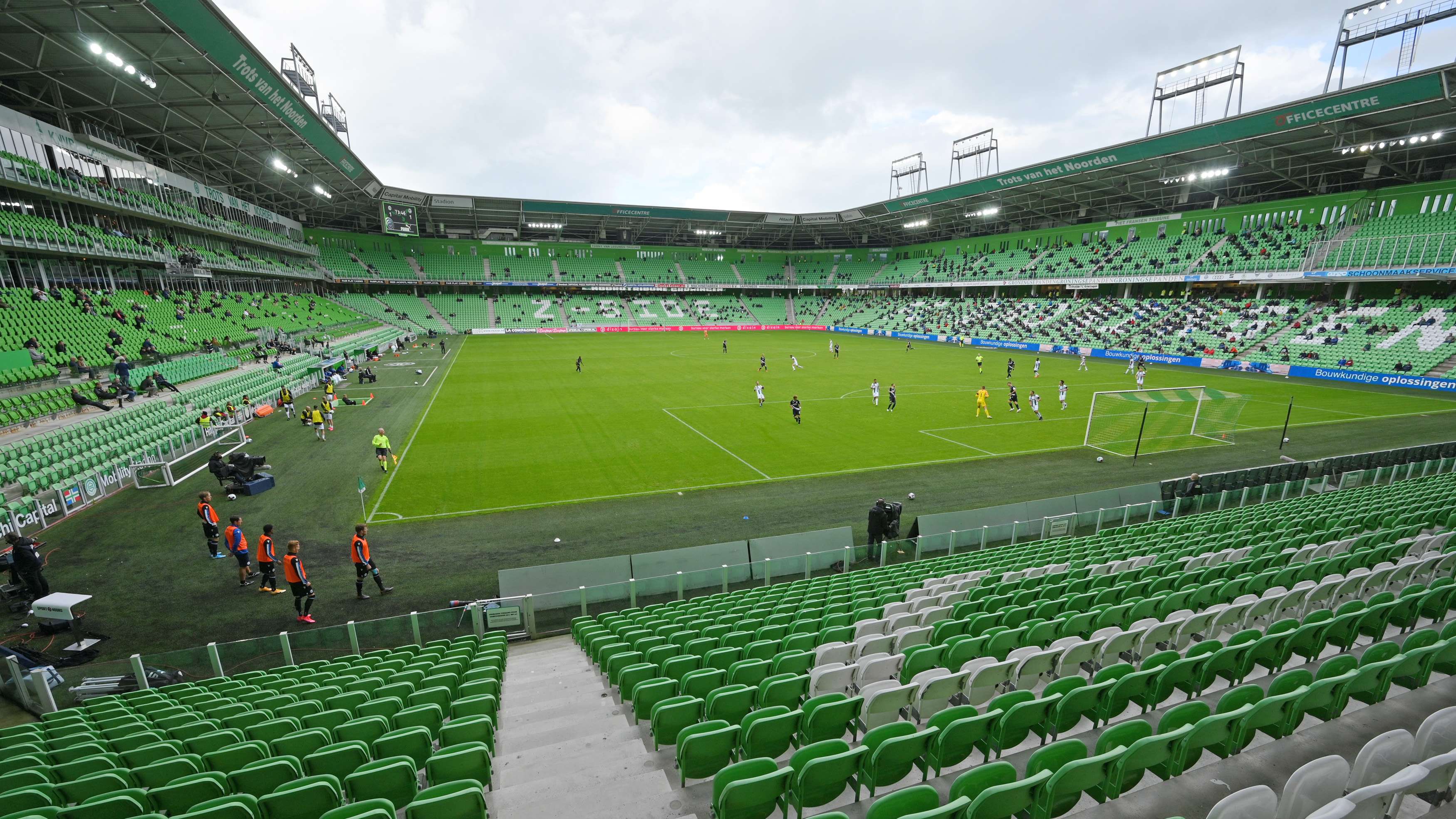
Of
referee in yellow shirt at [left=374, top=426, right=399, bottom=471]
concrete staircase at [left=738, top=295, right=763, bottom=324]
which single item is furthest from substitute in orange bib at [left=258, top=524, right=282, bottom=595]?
concrete staircase at [left=738, top=295, right=763, bottom=324]

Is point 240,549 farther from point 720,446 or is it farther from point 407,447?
point 720,446

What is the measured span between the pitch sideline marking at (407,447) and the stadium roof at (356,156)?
1876 centimetres

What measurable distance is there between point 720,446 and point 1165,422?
60.0ft

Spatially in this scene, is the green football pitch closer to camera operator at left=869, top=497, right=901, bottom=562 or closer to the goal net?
the goal net

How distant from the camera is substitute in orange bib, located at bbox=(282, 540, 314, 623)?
10.6 m

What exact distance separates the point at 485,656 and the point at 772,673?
4155 mm

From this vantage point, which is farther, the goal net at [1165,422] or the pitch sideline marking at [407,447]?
the goal net at [1165,422]

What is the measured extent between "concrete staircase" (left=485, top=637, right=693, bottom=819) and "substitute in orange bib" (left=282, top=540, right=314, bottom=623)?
221 inches

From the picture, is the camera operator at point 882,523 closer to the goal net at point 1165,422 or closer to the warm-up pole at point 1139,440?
the warm-up pole at point 1139,440

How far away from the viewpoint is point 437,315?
77.1m

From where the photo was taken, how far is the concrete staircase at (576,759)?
4.44 m

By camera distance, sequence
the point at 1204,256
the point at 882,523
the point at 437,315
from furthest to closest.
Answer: the point at 437,315
the point at 1204,256
the point at 882,523

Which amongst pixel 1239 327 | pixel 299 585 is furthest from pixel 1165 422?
pixel 1239 327

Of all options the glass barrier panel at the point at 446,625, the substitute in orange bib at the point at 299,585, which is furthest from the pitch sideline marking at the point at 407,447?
the glass barrier panel at the point at 446,625
